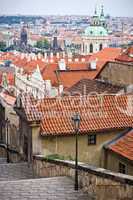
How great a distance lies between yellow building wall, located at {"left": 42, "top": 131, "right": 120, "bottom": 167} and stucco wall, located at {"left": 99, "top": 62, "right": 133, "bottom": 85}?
24.4 feet

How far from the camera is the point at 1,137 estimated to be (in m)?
25.1

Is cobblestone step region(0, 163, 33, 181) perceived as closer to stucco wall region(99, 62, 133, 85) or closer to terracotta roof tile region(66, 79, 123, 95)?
terracotta roof tile region(66, 79, 123, 95)

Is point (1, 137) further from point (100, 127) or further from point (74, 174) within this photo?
point (74, 174)

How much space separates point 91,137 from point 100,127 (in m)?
0.45

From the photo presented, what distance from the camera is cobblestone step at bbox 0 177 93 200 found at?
11.2 m

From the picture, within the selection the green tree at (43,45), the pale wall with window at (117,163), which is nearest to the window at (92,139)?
the pale wall with window at (117,163)

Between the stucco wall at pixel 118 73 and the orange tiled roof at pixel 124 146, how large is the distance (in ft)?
25.4

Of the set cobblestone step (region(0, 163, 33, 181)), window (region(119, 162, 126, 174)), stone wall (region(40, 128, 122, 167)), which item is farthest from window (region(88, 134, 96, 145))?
cobblestone step (region(0, 163, 33, 181))

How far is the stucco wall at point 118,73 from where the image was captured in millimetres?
23258

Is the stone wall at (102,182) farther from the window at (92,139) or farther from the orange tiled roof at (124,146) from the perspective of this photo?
the window at (92,139)

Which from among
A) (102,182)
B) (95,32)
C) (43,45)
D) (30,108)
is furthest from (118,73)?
(43,45)

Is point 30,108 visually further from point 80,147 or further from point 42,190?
point 42,190

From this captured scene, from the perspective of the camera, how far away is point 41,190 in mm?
11719

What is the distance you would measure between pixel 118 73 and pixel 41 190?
13.4 m
